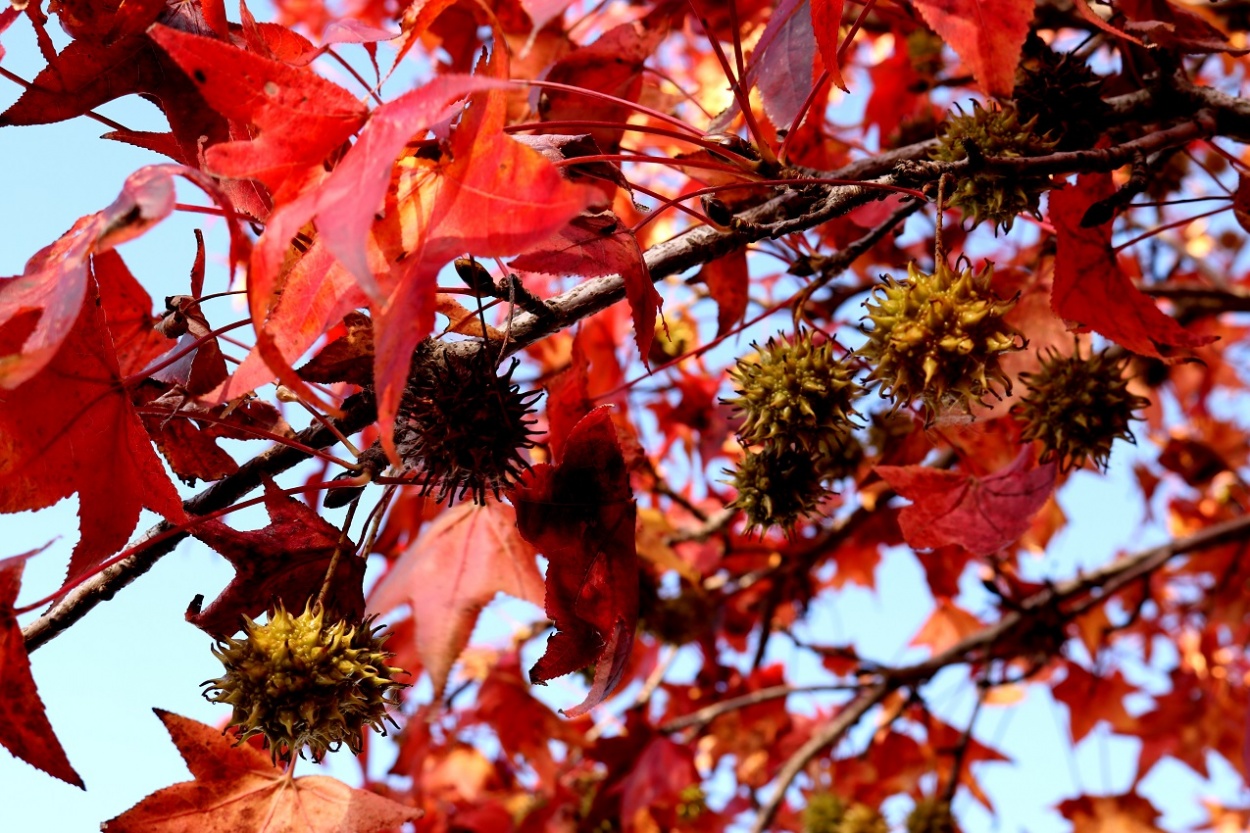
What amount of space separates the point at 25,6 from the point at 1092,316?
139 cm

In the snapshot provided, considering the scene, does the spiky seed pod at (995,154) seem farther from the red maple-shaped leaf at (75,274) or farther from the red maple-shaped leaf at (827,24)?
the red maple-shaped leaf at (75,274)

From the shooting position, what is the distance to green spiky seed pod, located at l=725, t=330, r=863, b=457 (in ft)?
4.44

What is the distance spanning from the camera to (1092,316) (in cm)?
131

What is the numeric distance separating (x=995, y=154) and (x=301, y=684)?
111 cm

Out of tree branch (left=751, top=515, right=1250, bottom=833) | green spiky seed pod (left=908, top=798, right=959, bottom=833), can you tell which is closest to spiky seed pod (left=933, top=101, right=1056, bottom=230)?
tree branch (left=751, top=515, right=1250, bottom=833)

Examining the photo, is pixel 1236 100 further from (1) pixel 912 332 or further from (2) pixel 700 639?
(2) pixel 700 639

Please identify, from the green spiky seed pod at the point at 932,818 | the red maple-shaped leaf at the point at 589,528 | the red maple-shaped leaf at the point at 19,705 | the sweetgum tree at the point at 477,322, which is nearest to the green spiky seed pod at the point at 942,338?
the sweetgum tree at the point at 477,322

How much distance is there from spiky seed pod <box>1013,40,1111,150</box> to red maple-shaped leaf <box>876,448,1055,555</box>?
0.49 metres

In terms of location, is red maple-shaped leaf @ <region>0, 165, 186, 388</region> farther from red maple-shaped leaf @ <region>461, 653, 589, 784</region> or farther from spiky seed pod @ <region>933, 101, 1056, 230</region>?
red maple-shaped leaf @ <region>461, 653, 589, 784</region>

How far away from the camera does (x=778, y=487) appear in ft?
4.88

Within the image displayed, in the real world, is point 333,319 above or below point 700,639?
below

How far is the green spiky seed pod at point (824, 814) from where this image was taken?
9.23 feet

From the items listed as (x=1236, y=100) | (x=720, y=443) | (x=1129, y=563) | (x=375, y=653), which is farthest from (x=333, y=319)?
(x=1129, y=563)

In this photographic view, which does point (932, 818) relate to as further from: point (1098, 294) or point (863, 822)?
point (1098, 294)
